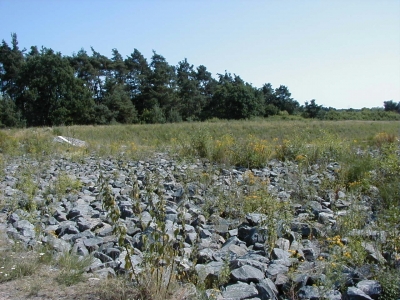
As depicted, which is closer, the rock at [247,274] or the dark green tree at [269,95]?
the rock at [247,274]

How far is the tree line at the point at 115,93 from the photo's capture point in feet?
127

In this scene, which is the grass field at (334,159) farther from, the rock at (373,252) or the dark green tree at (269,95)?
the dark green tree at (269,95)

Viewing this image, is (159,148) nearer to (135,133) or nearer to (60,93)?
(135,133)

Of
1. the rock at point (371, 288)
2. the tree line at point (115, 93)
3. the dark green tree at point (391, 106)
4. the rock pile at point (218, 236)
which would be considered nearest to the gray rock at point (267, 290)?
the rock pile at point (218, 236)

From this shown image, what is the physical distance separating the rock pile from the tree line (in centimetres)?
3349

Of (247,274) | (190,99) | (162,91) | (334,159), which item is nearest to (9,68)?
(162,91)

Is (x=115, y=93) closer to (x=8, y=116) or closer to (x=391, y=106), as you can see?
(x=8, y=116)

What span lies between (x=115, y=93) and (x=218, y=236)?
39621mm

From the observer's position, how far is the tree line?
38.8 meters

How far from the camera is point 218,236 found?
411 centimetres

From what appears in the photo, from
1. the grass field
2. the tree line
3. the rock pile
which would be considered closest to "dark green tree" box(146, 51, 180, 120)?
the tree line

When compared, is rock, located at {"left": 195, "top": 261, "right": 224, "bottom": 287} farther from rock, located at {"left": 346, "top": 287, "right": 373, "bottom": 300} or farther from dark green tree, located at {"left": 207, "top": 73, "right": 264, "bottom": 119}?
Answer: dark green tree, located at {"left": 207, "top": 73, "right": 264, "bottom": 119}

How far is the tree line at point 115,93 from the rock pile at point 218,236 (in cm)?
3349

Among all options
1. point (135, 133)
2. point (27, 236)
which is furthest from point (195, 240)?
point (135, 133)
